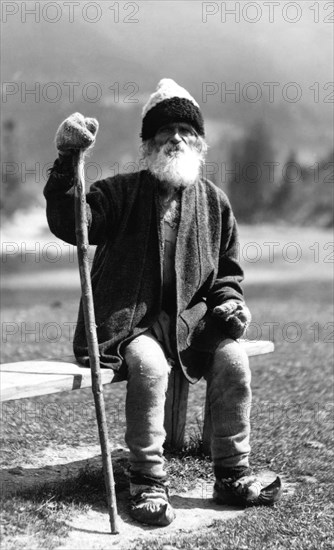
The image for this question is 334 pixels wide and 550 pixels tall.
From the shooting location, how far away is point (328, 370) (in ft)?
25.1

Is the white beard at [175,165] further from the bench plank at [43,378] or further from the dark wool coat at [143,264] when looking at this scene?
the bench plank at [43,378]

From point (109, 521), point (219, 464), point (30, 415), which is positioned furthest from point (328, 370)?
point (109, 521)

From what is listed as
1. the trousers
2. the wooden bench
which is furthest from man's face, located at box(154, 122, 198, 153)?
the wooden bench

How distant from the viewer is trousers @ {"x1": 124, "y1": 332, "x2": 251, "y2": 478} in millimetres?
3793

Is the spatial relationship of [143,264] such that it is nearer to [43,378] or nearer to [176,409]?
[43,378]

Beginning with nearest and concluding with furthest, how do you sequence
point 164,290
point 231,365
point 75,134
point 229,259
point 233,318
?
1. point 75,134
2. point 231,365
3. point 233,318
4. point 164,290
5. point 229,259

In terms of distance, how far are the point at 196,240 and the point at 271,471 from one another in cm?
142

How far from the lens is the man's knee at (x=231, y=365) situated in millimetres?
4023

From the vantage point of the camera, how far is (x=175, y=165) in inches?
164

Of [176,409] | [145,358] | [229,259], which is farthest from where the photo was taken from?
[176,409]

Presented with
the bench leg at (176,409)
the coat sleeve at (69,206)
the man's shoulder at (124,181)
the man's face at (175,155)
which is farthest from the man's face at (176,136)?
the bench leg at (176,409)

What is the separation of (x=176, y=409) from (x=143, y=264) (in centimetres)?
101

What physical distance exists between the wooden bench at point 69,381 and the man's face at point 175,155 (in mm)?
996

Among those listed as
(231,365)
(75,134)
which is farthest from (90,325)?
(75,134)
